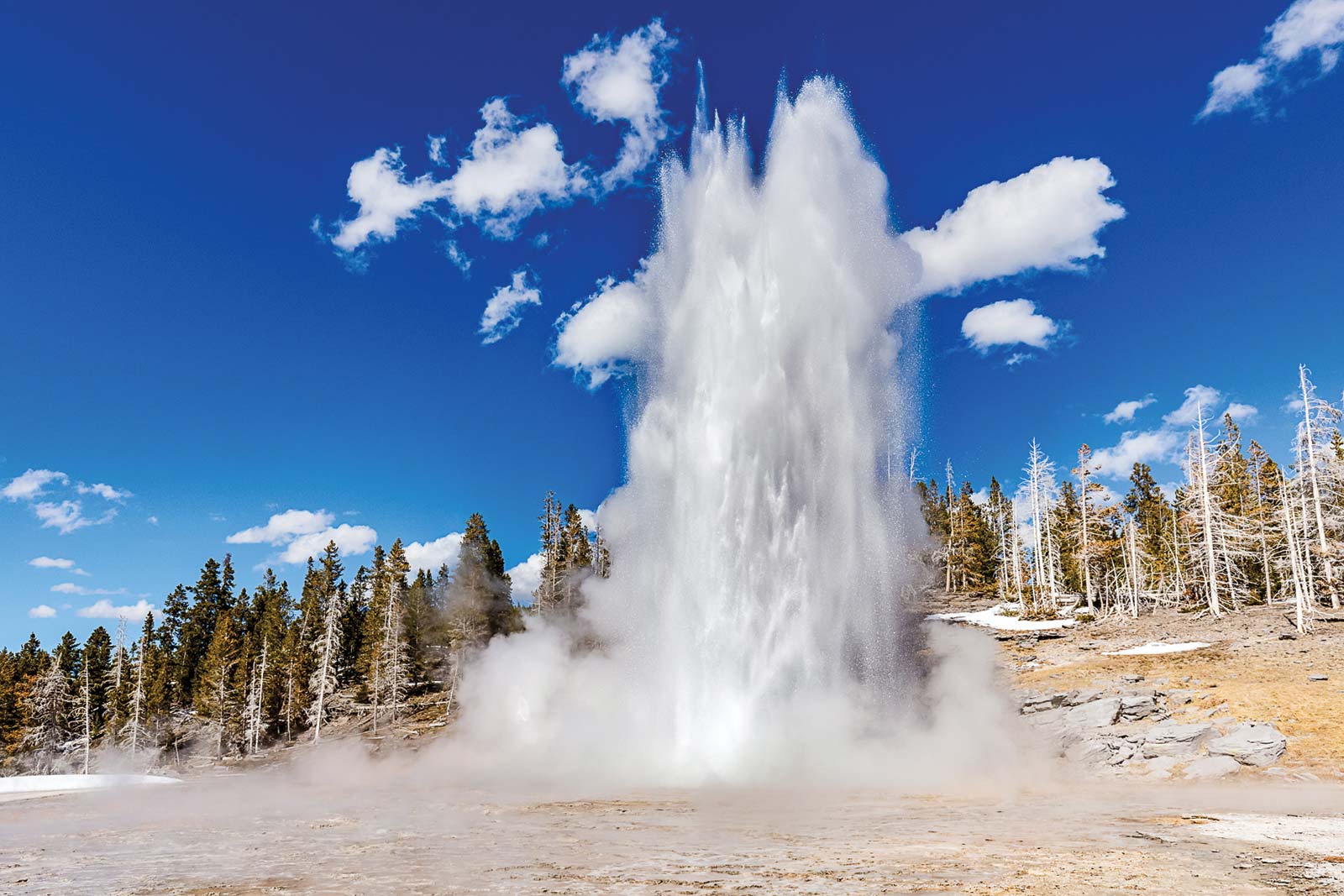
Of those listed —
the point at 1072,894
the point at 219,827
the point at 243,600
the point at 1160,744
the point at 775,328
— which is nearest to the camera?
the point at 1072,894

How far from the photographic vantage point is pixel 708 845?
39.5ft

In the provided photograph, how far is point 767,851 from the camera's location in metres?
11.6

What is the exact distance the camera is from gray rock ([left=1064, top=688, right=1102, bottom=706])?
2891cm

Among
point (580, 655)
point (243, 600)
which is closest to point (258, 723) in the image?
point (243, 600)

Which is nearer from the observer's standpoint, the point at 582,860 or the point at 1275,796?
the point at 582,860

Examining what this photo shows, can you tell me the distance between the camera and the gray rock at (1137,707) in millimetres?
26766

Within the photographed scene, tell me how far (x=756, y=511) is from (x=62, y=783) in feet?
109

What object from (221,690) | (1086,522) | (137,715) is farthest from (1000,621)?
(137,715)

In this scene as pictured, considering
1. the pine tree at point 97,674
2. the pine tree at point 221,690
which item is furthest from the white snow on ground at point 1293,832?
the pine tree at point 97,674

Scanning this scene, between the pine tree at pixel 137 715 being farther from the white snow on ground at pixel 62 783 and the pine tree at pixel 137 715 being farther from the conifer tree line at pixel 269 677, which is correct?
the white snow on ground at pixel 62 783

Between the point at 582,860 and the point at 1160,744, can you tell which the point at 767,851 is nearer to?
the point at 582,860

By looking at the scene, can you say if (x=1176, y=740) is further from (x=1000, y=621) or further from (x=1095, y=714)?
(x=1000, y=621)

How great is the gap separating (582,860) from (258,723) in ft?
195

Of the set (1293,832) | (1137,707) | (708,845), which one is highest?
(708,845)
